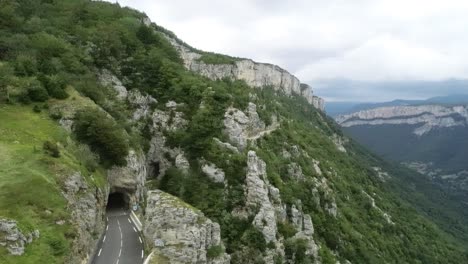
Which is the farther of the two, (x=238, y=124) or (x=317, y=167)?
(x=317, y=167)

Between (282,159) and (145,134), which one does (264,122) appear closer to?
(282,159)

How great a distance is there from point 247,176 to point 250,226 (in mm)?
6797

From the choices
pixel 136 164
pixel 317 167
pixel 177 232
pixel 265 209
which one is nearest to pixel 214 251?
pixel 177 232

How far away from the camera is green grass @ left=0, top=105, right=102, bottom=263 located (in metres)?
36.7

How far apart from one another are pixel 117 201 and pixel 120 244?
1525cm

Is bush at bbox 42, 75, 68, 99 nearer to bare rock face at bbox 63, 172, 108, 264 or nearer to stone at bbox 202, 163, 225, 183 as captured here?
bare rock face at bbox 63, 172, 108, 264

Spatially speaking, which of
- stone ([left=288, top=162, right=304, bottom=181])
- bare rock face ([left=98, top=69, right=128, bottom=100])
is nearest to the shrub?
bare rock face ([left=98, top=69, right=128, bottom=100])

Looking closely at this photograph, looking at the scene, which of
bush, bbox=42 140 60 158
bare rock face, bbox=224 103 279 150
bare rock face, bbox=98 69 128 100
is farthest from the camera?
bare rock face, bbox=98 69 128 100

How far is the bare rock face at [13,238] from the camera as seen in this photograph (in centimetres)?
3481

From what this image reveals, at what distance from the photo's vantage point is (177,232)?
46.1 m

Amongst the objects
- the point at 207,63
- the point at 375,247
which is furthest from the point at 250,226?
the point at 207,63

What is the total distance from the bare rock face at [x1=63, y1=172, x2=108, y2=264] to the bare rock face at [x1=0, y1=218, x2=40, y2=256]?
397 cm

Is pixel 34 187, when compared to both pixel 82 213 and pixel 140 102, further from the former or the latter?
pixel 140 102

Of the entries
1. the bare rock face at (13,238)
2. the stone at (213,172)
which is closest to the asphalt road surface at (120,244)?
the bare rock face at (13,238)
